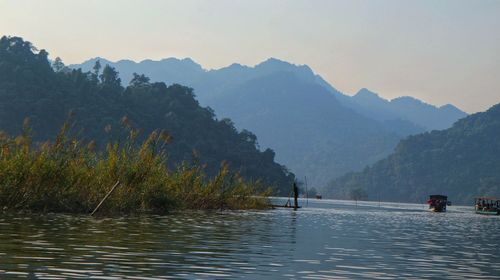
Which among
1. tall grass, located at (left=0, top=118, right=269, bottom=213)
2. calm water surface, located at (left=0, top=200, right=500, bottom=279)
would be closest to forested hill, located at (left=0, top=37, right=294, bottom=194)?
tall grass, located at (left=0, top=118, right=269, bottom=213)

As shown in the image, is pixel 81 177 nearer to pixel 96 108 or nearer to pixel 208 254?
pixel 208 254

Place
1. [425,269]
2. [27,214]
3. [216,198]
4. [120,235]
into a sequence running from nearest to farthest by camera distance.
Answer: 1. [425,269]
2. [120,235]
3. [27,214]
4. [216,198]

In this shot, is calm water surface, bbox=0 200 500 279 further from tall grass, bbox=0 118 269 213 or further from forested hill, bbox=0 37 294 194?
forested hill, bbox=0 37 294 194

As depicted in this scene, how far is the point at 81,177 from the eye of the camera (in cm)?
3088

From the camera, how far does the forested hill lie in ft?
498

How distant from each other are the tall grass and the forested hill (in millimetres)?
96504

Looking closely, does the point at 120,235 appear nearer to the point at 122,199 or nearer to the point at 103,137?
the point at 122,199

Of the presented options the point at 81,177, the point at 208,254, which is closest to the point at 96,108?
the point at 81,177

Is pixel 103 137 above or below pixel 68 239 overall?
above

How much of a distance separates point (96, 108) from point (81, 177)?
134756mm

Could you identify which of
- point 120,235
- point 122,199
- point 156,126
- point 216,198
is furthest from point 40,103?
point 120,235

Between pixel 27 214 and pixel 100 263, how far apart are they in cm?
1506

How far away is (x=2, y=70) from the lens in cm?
15700

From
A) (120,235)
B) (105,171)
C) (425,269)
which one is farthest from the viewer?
(105,171)
